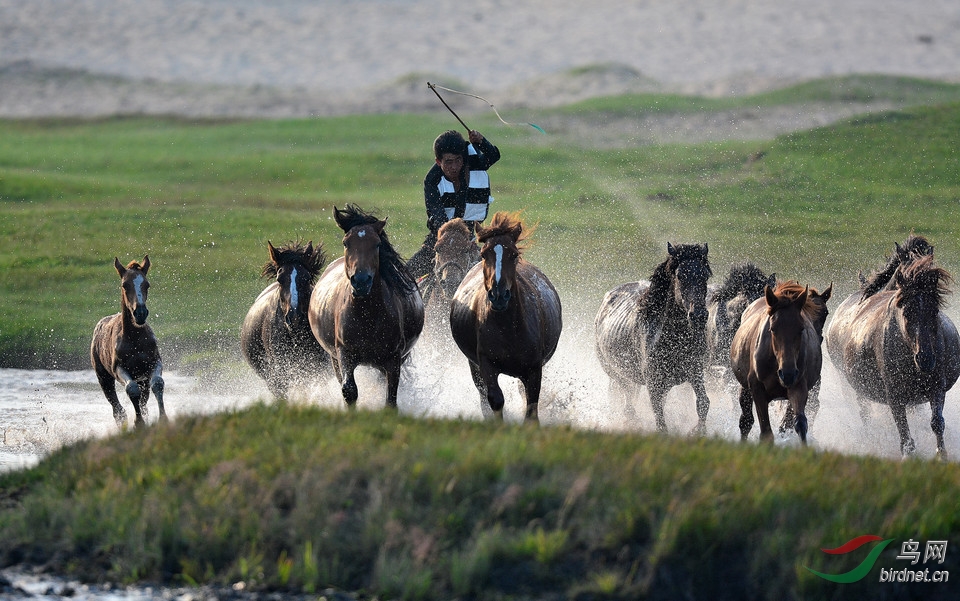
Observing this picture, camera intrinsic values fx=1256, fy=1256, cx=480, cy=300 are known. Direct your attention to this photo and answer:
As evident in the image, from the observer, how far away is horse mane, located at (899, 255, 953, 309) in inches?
495

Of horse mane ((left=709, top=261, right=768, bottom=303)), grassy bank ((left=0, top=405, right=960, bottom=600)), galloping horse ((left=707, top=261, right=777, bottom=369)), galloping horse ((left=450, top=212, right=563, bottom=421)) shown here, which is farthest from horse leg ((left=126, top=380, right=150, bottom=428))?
horse mane ((left=709, top=261, right=768, bottom=303))

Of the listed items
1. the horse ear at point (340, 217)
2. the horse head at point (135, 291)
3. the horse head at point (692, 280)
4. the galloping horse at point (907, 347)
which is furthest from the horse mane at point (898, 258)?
the horse head at point (135, 291)

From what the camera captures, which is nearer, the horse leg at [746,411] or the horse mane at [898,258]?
the horse leg at [746,411]

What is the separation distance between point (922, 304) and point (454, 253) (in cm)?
524

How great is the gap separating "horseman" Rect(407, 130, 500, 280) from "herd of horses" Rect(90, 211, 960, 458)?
459 millimetres

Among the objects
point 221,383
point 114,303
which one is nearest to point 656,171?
point 114,303

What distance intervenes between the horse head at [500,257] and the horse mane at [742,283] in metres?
4.01

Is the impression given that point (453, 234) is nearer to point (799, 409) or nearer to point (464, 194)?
point (464, 194)

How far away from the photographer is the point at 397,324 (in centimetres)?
1223

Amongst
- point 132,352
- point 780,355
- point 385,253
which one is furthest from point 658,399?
point 132,352

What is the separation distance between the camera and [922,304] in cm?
1277

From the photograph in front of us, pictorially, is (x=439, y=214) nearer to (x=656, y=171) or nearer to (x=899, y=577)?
(x=899, y=577)

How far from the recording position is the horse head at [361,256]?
1150 centimetres

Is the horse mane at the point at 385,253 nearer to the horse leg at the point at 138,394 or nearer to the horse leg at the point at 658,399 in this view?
the horse leg at the point at 658,399
